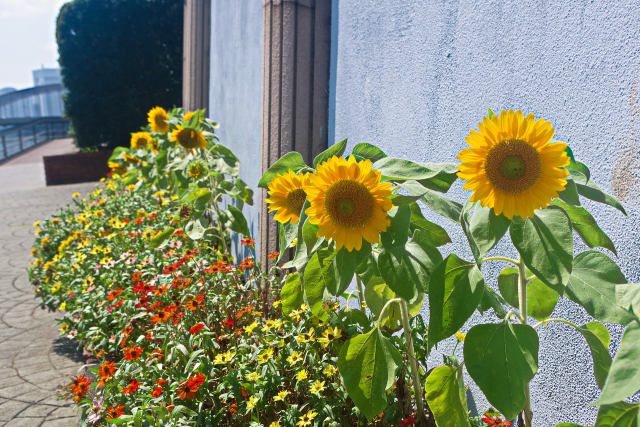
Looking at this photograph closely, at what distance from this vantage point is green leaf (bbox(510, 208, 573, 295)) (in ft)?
3.66

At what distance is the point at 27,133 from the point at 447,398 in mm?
22631

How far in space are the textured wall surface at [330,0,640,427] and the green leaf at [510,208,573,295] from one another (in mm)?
275

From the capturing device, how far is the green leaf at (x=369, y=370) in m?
1.54

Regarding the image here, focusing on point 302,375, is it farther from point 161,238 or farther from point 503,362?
point 161,238

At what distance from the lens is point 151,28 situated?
15055mm

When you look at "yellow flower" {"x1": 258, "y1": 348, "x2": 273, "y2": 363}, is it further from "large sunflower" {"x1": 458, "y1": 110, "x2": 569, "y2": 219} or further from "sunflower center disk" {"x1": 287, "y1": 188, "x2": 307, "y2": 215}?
"large sunflower" {"x1": 458, "y1": 110, "x2": 569, "y2": 219}

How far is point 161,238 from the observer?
3914 mm

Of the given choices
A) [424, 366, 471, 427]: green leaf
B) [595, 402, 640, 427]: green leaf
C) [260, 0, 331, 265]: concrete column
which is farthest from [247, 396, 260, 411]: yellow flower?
[260, 0, 331, 265]: concrete column

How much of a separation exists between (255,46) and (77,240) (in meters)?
2.48

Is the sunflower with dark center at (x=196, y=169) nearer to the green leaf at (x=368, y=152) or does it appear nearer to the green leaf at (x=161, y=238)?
the green leaf at (x=161, y=238)

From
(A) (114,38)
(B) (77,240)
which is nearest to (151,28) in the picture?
(A) (114,38)

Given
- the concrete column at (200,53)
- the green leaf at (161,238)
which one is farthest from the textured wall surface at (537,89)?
the concrete column at (200,53)

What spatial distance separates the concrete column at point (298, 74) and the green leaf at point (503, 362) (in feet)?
7.11

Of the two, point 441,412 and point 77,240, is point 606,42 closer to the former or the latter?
point 441,412
